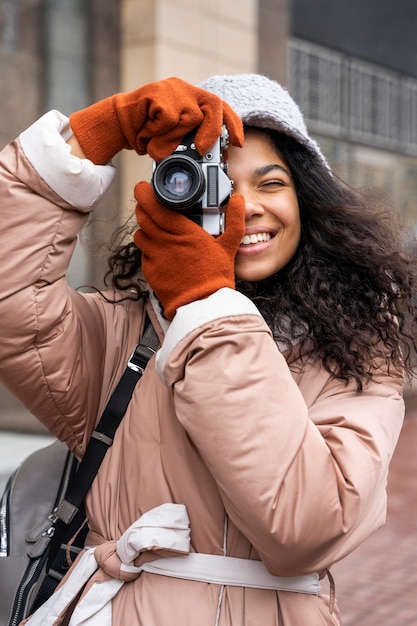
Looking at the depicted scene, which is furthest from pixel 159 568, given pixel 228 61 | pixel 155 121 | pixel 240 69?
pixel 240 69

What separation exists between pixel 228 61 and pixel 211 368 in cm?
763

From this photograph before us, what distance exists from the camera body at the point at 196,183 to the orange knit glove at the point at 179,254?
27mm

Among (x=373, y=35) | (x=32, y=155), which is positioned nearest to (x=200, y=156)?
(x=32, y=155)

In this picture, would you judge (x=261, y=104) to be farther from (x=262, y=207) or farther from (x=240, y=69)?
(x=240, y=69)

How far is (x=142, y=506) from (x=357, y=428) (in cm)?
47

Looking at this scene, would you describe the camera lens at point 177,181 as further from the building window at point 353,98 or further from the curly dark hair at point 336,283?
the building window at point 353,98

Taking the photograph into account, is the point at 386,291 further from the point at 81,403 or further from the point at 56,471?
the point at 56,471

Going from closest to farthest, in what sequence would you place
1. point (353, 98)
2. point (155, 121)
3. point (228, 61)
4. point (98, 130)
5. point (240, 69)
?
point (155, 121)
point (98, 130)
point (228, 61)
point (240, 69)
point (353, 98)

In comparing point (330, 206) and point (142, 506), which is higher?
point (330, 206)

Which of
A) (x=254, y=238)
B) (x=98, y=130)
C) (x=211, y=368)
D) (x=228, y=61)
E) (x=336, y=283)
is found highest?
(x=228, y=61)

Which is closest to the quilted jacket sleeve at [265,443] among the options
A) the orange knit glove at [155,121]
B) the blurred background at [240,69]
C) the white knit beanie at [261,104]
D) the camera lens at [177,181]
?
the camera lens at [177,181]

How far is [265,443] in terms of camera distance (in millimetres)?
1632

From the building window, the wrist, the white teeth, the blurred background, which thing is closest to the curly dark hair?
the white teeth

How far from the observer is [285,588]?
183 cm
